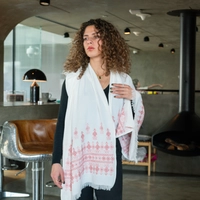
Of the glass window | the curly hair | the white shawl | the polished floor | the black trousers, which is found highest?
the glass window

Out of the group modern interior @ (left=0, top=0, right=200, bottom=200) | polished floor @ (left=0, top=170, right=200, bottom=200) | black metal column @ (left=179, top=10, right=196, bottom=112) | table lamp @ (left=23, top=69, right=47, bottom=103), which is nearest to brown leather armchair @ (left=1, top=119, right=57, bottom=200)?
modern interior @ (left=0, top=0, right=200, bottom=200)

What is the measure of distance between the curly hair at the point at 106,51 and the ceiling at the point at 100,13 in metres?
4.21

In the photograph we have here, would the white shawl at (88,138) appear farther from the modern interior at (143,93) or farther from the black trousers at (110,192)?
the modern interior at (143,93)

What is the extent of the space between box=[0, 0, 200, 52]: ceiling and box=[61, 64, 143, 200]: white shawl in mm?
4420

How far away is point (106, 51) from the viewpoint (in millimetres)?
1885

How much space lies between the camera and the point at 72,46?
2002mm

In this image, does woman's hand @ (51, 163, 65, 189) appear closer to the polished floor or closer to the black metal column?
the polished floor

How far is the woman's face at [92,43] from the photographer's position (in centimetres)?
187

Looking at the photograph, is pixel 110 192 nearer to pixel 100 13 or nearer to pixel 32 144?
pixel 32 144

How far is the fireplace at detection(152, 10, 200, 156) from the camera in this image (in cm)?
563

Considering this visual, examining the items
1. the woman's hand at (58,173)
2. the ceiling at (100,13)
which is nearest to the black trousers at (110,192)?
the woman's hand at (58,173)

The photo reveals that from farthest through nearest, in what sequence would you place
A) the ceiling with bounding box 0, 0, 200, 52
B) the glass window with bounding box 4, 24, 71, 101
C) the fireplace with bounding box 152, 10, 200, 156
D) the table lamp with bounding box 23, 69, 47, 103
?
the glass window with bounding box 4, 24, 71, 101, the ceiling with bounding box 0, 0, 200, 52, the fireplace with bounding box 152, 10, 200, 156, the table lamp with bounding box 23, 69, 47, 103

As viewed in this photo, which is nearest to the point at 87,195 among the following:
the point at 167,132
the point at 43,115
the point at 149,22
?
the point at 43,115

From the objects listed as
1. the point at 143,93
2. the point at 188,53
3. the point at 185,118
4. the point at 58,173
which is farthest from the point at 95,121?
the point at 188,53
